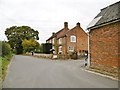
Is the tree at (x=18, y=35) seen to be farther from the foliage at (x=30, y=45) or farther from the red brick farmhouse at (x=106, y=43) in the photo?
the red brick farmhouse at (x=106, y=43)

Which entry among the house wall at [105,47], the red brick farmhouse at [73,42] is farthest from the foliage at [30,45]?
the house wall at [105,47]

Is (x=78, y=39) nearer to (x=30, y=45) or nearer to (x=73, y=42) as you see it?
(x=73, y=42)

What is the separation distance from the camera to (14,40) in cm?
8919

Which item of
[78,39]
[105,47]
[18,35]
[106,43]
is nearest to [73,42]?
[78,39]

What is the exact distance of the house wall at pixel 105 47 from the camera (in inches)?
631

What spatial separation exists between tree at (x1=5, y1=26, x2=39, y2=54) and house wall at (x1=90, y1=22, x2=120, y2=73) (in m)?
70.3

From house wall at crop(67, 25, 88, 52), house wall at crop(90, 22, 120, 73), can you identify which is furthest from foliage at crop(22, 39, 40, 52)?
house wall at crop(90, 22, 120, 73)

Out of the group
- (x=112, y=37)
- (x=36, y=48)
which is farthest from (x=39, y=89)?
(x=36, y=48)

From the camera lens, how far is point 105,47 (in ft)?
57.6

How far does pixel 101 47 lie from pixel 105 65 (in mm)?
1724

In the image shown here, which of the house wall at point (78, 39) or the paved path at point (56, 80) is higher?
the house wall at point (78, 39)

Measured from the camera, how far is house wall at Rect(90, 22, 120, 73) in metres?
16.0

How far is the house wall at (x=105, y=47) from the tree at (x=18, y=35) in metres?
70.3

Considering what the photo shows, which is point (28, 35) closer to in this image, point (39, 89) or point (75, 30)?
point (75, 30)
